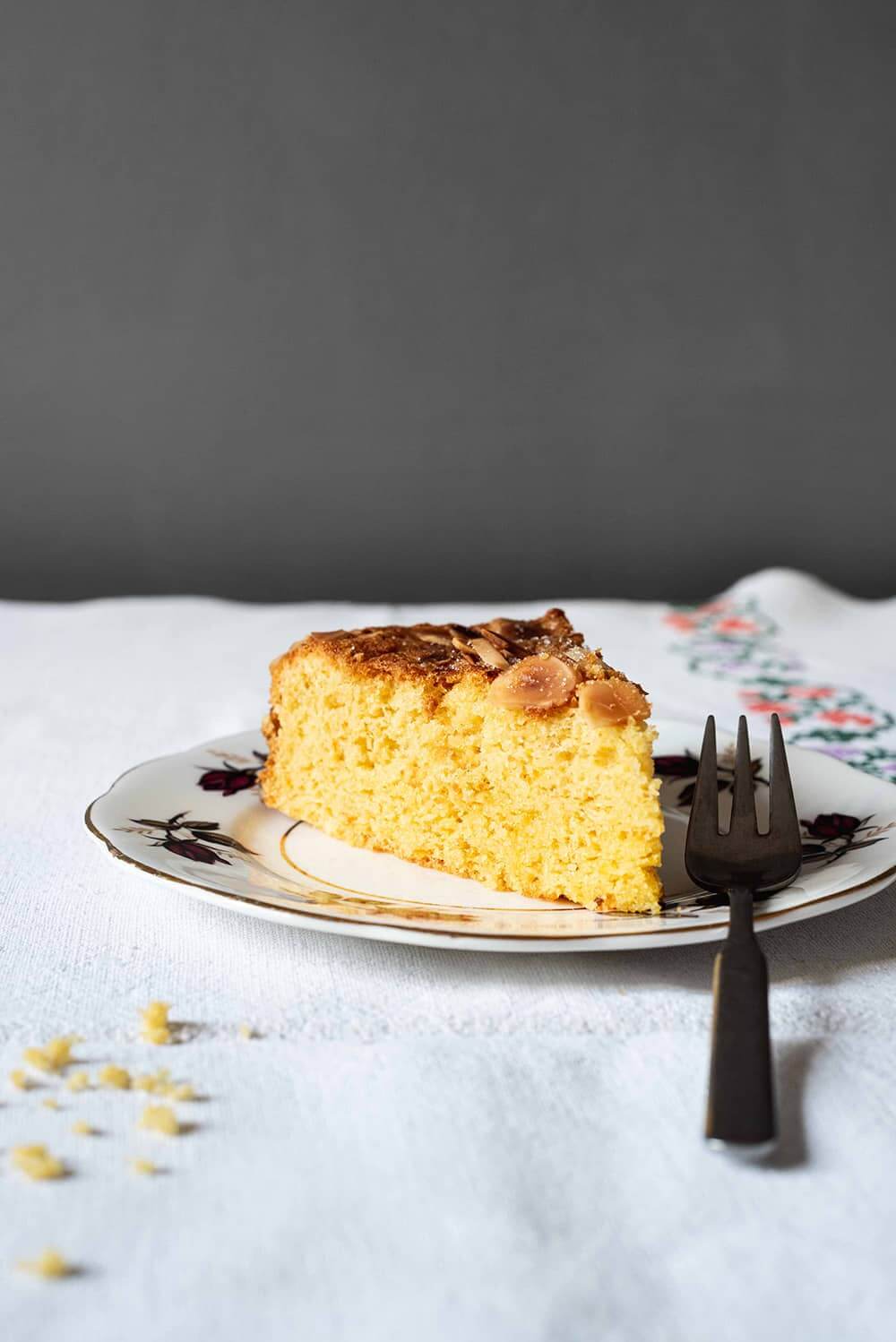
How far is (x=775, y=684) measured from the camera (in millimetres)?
2219

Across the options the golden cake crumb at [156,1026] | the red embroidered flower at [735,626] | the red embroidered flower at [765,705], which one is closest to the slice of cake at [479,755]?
the golden cake crumb at [156,1026]

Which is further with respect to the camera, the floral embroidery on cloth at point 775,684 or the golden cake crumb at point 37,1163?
the floral embroidery on cloth at point 775,684

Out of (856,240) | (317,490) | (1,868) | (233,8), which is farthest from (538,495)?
(1,868)

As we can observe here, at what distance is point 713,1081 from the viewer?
2.63ft

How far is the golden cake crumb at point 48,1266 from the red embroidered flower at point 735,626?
2.10 m

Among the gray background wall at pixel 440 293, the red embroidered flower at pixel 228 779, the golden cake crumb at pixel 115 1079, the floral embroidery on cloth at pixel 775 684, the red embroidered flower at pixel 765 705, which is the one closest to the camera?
the golden cake crumb at pixel 115 1079

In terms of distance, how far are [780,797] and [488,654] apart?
0.33 m

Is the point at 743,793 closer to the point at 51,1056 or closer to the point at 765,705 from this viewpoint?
the point at 51,1056

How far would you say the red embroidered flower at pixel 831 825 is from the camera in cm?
127

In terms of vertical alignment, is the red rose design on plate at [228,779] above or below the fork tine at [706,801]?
below

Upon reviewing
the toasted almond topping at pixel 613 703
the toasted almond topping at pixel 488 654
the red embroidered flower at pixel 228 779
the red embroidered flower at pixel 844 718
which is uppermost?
the toasted almond topping at pixel 488 654

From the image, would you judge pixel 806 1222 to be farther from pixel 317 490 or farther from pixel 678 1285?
pixel 317 490

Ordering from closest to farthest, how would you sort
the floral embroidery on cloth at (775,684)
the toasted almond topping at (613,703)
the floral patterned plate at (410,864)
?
the floral patterned plate at (410,864), the toasted almond topping at (613,703), the floral embroidery on cloth at (775,684)

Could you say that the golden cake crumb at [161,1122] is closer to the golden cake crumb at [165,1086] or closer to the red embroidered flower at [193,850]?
the golden cake crumb at [165,1086]
